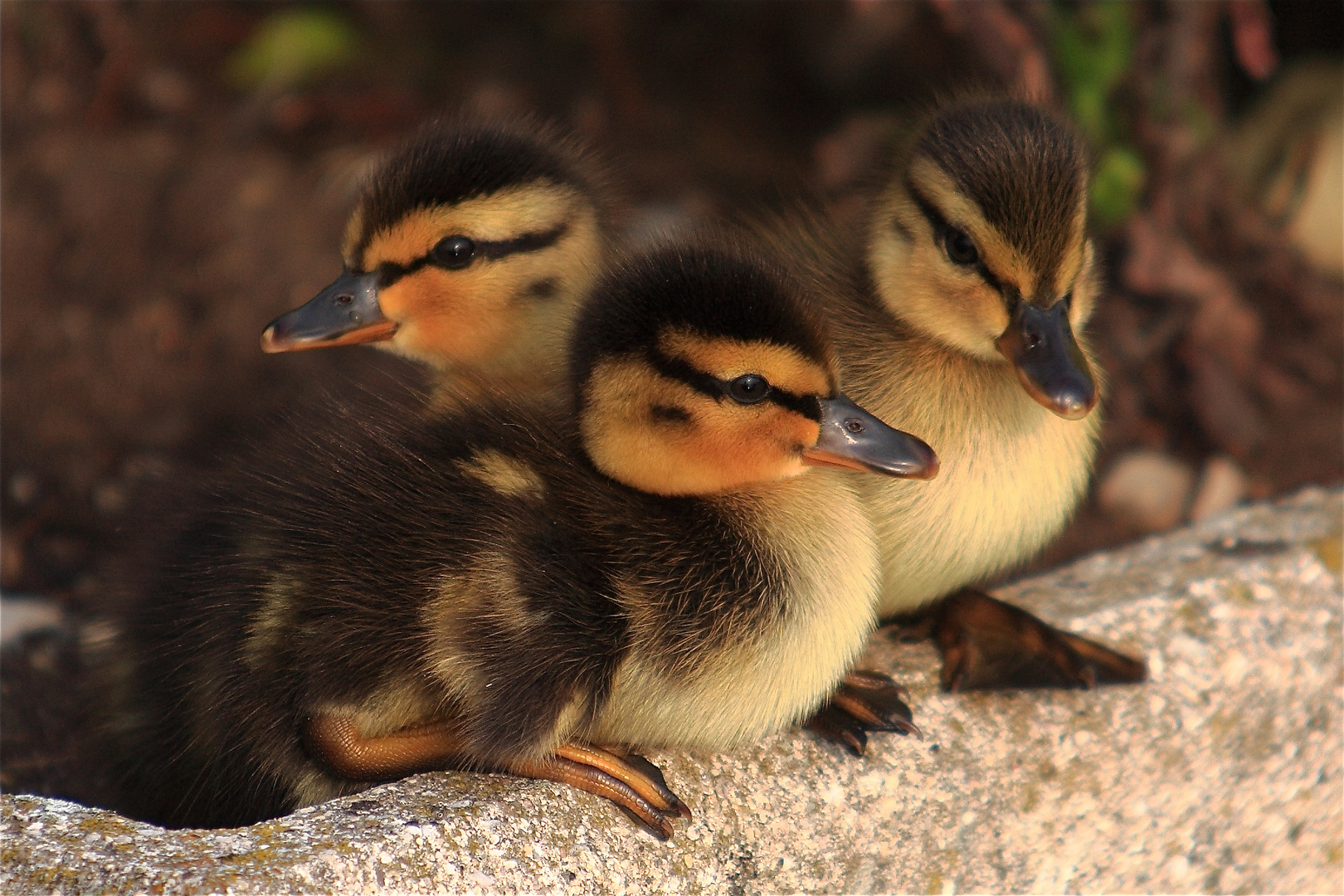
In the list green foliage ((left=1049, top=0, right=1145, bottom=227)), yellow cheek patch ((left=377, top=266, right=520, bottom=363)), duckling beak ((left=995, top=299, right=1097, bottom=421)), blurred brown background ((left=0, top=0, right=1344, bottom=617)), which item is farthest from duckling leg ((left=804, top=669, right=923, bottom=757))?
green foliage ((left=1049, top=0, right=1145, bottom=227))

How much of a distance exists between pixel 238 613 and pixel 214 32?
10.6 feet

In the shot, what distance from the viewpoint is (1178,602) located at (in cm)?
207

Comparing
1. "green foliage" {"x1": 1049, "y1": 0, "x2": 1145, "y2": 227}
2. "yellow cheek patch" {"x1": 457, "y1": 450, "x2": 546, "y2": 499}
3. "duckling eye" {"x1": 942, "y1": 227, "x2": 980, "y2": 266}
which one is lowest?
"yellow cheek patch" {"x1": 457, "y1": 450, "x2": 546, "y2": 499}

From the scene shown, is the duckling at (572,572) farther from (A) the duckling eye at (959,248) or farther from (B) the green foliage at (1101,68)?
(B) the green foliage at (1101,68)

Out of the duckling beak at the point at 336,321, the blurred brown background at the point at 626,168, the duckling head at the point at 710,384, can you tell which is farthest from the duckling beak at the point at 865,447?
the blurred brown background at the point at 626,168

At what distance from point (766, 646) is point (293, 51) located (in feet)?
10.8

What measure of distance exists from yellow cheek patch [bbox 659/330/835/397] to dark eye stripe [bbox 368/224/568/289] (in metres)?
0.52

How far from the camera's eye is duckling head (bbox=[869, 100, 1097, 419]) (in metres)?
1.69

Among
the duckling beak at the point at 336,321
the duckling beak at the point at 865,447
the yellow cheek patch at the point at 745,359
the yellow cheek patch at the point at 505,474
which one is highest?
the yellow cheek patch at the point at 745,359

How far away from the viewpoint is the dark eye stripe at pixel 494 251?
1.90m

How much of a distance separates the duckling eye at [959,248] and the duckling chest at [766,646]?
1.28 feet

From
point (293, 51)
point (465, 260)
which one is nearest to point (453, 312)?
point (465, 260)

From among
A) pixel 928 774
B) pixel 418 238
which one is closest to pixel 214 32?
pixel 418 238

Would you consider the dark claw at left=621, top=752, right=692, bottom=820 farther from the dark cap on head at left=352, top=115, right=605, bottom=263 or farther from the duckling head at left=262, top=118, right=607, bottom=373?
the dark cap on head at left=352, top=115, right=605, bottom=263
